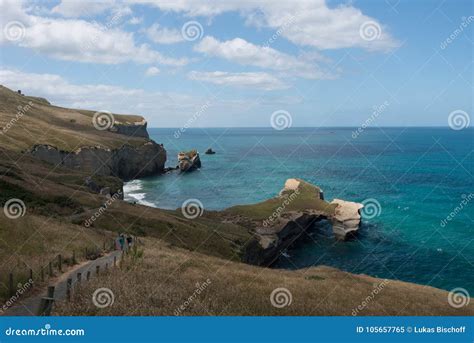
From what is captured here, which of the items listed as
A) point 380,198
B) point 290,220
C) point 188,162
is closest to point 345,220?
point 290,220

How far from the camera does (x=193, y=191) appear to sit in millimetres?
118250

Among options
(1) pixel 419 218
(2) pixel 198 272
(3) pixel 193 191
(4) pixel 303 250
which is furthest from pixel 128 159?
(2) pixel 198 272

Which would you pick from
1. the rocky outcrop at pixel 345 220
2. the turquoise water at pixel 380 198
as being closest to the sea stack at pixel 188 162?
the turquoise water at pixel 380 198

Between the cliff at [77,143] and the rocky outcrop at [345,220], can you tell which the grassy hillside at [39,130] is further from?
the rocky outcrop at [345,220]

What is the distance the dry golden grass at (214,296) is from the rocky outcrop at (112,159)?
75.3 meters

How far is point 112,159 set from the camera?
11906 cm

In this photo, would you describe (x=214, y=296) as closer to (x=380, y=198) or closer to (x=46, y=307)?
(x=46, y=307)

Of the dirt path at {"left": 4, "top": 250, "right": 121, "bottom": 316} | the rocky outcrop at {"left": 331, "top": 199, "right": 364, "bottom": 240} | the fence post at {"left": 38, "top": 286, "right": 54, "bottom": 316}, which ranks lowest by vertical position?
the rocky outcrop at {"left": 331, "top": 199, "right": 364, "bottom": 240}

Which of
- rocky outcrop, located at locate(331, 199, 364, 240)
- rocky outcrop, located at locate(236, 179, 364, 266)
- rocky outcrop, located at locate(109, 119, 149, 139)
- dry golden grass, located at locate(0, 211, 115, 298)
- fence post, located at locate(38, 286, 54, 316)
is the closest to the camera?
fence post, located at locate(38, 286, 54, 316)

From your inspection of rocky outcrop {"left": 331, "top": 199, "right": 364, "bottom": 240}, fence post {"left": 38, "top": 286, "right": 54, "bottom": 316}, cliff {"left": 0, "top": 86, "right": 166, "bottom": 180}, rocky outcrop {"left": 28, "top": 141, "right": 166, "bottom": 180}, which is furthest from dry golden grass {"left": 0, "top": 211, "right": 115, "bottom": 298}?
rocky outcrop {"left": 28, "top": 141, "right": 166, "bottom": 180}

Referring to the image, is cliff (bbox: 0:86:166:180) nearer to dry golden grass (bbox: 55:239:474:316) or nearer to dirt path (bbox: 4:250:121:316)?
dirt path (bbox: 4:250:121:316)

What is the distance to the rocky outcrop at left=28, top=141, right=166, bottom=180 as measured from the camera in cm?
9231

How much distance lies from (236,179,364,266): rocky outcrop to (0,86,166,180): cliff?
45602 millimetres

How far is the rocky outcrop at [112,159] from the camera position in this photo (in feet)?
303
